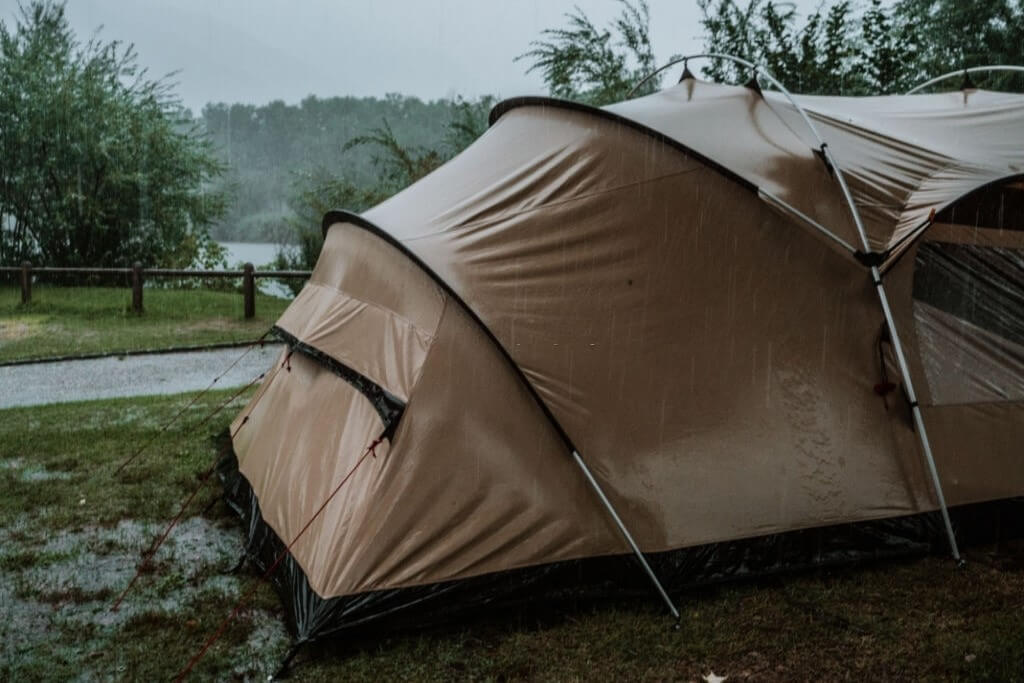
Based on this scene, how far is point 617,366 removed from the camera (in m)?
3.52

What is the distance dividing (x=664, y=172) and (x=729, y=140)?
480mm

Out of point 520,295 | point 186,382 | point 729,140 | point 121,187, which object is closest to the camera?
point 520,295

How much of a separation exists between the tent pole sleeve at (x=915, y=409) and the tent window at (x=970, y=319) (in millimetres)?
175

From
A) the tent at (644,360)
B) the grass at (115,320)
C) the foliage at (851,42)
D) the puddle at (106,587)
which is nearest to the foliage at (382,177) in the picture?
the grass at (115,320)

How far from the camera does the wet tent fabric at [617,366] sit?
3314 millimetres

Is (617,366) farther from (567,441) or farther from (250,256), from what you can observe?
(250,256)

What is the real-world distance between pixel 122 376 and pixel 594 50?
834 cm

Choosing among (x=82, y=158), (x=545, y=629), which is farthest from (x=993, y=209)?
(x=82, y=158)

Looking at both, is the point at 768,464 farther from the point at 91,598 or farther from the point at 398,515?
the point at 91,598

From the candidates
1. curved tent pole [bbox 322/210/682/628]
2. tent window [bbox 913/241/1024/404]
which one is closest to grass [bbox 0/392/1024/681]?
curved tent pole [bbox 322/210/682/628]

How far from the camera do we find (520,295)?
352 centimetres

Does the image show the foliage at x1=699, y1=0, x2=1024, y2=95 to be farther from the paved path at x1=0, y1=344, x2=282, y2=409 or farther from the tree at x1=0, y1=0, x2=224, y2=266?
the tree at x1=0, y1=0, x2=224, y2=266

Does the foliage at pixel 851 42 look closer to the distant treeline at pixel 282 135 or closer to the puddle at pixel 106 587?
the puddle at pixel 106 587

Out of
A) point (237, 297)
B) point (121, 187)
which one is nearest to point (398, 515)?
point (237, 297)
